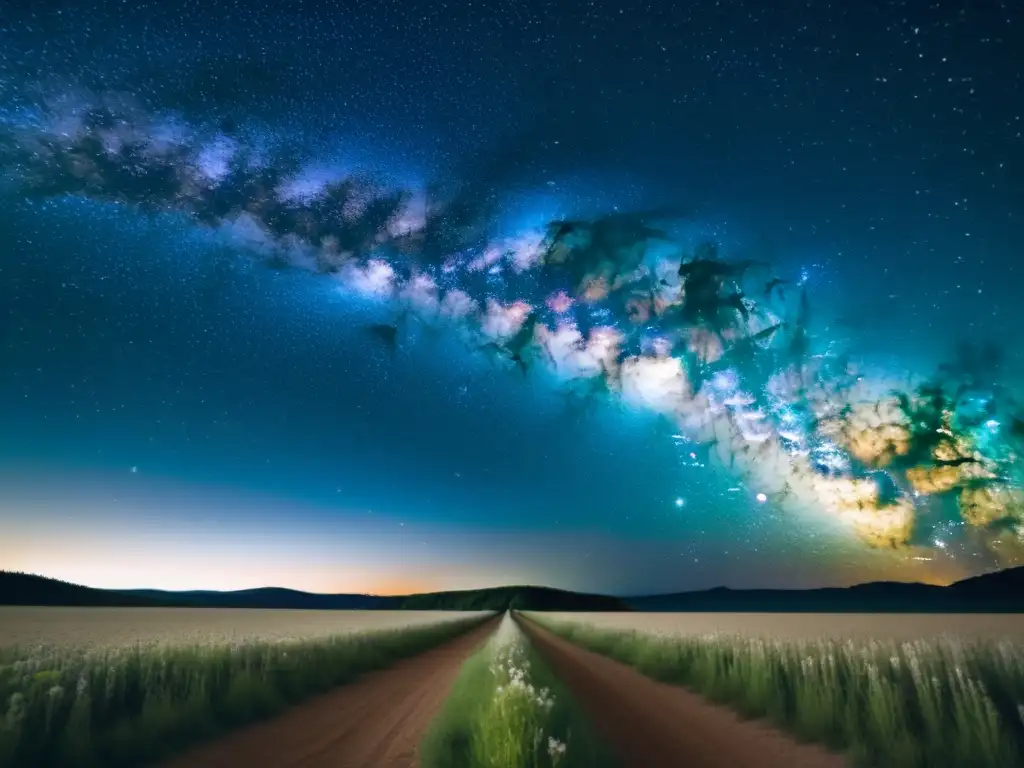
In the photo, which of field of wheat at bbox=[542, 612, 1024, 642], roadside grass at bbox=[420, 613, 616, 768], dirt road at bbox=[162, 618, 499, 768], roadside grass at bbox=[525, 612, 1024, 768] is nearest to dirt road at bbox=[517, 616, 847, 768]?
roadside grass at bbox=[525, 612, 1024, 768]

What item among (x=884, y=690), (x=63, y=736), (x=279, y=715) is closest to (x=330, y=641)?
(x=279, y=715)

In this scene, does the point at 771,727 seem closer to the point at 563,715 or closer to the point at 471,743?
the point at 563,715

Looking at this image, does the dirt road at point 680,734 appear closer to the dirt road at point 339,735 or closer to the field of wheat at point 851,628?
the dirt road at point 339,735

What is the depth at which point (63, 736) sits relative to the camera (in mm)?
8688

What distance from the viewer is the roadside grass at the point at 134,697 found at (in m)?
8.51

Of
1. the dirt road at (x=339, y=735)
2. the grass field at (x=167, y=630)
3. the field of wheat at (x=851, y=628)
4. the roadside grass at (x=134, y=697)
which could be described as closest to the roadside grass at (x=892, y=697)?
the field of wheat at (x=851, y=628)

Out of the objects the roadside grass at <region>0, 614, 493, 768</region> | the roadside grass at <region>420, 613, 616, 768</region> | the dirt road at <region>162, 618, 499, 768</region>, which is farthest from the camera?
the dirt road at <region>162, 618, 499, 768</region>

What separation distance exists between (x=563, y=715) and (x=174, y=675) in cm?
870

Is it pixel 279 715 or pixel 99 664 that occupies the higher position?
pixel 99 664

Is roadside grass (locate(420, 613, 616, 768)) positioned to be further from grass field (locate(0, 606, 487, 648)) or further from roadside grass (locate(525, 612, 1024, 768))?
grass field (locate(0, 606, 487, 648))

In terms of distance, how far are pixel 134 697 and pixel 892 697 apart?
13188mm

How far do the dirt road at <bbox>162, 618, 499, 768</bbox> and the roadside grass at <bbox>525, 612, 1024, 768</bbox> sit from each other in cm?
671

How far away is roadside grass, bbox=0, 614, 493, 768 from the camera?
851 centimetres

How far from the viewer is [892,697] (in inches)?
358
